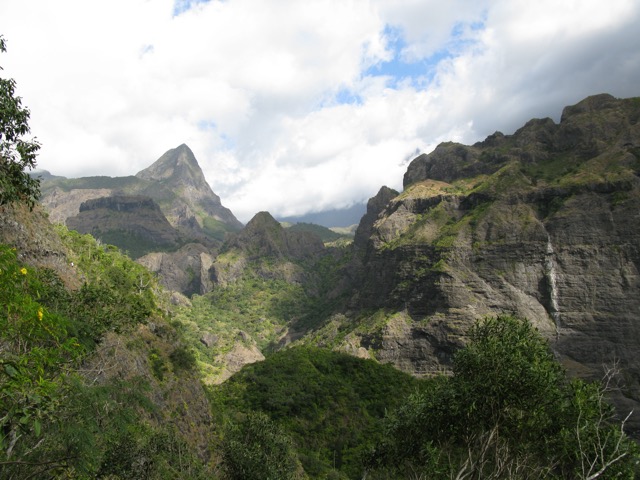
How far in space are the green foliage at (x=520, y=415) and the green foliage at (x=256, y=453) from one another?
17147mm

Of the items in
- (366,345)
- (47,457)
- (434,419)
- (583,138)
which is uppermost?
(583,138)

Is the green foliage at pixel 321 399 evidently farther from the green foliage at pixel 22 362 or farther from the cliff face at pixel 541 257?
the green foliage at pixel 22 362

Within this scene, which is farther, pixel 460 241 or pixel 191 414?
pixel 460 241

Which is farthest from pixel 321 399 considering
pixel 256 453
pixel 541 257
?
pixel 541 257

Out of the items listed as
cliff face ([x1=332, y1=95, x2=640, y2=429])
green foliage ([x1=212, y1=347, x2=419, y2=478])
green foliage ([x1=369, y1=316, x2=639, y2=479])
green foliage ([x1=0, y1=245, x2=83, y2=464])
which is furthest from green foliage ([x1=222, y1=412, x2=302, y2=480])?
cliff face ([x1=332, y1=95, x2=640, y2=429])

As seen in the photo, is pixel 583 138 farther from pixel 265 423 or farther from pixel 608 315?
pixel 265 423

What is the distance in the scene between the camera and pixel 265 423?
37.2 metres

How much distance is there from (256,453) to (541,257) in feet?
→ 383

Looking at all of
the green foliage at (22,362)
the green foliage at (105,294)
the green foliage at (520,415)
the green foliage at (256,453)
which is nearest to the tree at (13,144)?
the green foliage at (22,362)

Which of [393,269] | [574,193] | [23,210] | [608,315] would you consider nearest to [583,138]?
[574,193]

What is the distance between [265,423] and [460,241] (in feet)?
365

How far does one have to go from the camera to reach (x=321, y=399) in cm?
8569

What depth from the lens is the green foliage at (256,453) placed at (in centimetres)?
3045

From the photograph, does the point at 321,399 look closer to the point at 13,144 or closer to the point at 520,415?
the point at 520,415
